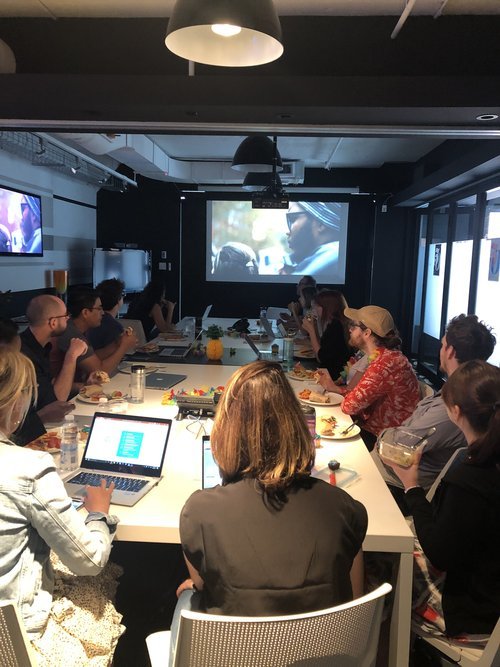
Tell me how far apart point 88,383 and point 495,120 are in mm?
2608

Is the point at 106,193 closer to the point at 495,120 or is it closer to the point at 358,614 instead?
the point at 495,120

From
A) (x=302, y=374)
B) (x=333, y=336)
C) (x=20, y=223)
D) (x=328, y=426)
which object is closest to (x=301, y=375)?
(x=302, y=374)

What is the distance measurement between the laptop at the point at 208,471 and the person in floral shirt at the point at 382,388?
1.17m

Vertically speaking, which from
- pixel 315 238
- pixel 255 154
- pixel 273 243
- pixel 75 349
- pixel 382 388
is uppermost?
pixel 255 154

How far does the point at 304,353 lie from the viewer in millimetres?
5164

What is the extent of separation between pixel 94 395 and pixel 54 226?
207 inches

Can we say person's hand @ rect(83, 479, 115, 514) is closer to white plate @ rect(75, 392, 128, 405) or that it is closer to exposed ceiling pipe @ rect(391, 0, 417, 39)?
white plate @ rect(75, 392, 128, 405)

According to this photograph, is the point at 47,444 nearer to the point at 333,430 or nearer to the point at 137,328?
the point at 333,430

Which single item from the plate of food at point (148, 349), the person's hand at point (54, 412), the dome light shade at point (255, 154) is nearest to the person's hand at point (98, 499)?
the person's hand at point (54, 412)

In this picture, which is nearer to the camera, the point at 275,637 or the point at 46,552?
the point at 275,637

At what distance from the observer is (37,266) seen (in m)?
6.93

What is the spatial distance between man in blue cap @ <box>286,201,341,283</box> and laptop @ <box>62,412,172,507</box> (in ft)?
26.1

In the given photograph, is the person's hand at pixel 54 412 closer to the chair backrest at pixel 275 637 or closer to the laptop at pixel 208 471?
the laptop at pixel 208 471

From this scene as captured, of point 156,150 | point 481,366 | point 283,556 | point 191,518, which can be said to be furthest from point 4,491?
point 156,150
